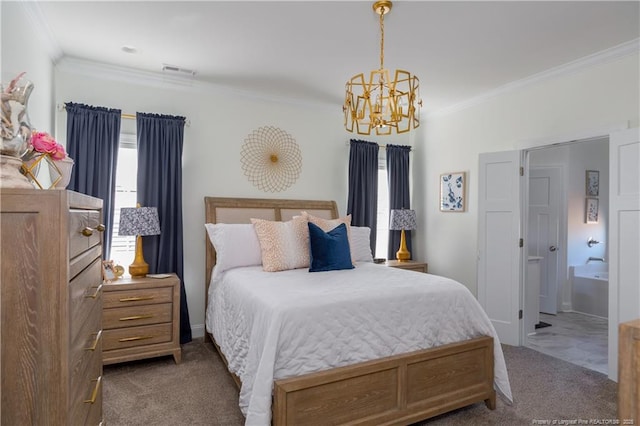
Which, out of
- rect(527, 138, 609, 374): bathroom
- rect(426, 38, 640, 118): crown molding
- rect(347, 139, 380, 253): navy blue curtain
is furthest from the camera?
rect(527, 138, 609, 374): bathroom

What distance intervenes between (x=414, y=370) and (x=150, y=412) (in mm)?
1742

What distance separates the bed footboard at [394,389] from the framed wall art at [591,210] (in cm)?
409

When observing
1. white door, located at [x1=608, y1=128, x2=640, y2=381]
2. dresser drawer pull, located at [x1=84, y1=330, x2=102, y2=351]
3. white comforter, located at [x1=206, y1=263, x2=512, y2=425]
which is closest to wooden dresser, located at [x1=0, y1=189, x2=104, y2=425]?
dresser drawer pull, located at [x1=84, y1=330, x2=102, y2=351]

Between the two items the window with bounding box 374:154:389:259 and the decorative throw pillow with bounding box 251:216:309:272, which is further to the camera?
the window with bounding box 374:154:389:259

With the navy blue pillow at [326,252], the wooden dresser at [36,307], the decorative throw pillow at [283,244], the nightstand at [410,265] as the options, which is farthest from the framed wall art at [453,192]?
the wooden dresser at [36,307]

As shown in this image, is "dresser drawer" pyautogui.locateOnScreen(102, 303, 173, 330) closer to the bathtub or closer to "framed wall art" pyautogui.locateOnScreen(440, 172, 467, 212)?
"framed wall art" pyautogui.locateOnScreen(440, 172, 467, 212)

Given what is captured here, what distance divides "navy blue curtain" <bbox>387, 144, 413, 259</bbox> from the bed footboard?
2.46 metres

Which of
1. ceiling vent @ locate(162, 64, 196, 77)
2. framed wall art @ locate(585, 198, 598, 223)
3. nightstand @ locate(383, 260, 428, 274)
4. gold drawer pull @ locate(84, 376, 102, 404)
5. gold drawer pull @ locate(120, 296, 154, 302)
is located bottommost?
gold drawer pull @ locate(84, 376, 102, 404)

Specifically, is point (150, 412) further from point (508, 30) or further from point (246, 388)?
point (508, 30)

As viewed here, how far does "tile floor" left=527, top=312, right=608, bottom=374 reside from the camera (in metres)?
3.44

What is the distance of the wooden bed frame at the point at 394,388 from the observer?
1.94 meters

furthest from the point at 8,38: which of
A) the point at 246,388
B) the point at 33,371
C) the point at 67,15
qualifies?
the point at 246,388

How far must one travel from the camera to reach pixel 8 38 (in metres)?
2.11

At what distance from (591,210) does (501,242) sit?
262 centimetres
